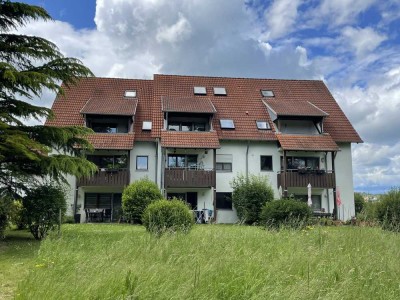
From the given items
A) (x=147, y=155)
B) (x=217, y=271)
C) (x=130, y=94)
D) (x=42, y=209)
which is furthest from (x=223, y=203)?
(x=217, y=271)

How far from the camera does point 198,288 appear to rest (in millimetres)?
5617

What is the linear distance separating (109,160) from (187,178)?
5734mm

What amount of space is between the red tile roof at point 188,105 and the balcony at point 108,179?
17.8 feet

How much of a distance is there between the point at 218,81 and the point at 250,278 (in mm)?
30551

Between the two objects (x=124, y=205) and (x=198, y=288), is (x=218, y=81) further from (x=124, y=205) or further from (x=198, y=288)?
(x=198, y=288)

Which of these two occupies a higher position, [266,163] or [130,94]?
[130,94]

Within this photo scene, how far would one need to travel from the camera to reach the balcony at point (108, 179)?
2803 cm

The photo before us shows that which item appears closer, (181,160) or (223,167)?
(181,160)

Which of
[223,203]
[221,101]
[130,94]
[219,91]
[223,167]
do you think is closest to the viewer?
[223,203]

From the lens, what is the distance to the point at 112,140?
93.2 feet

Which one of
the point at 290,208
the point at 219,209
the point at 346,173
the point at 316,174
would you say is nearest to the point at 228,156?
the point at 219,209

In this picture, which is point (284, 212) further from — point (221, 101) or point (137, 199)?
point (221, 101)

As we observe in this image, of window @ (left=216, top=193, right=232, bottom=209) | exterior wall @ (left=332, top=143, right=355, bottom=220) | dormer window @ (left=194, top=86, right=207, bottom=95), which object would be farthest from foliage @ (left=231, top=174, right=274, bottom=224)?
dormer window @ (left=194, top=86, right=207, bottom=95)

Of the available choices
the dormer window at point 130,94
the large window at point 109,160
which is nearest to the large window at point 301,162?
the large window at point 109,160
